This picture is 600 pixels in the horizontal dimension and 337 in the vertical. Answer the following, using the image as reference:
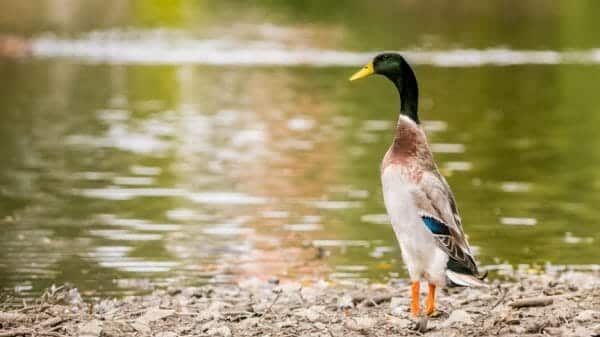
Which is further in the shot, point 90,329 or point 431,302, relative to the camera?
point 431,302

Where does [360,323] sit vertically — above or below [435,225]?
below

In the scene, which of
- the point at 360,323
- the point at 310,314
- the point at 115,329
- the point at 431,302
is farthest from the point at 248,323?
the point at 431,302

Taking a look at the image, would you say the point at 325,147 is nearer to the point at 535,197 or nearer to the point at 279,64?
the point at 535,197

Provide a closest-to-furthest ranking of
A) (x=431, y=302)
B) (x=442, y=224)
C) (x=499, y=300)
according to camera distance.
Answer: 1. (x=442, y=224)
2. (x=431, y=302)
3. (x=499, y=300)

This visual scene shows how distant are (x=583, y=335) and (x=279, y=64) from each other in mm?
55470

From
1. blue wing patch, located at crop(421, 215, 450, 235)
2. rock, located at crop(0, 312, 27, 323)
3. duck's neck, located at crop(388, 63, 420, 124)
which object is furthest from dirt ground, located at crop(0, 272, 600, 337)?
duck's neck, located at crop(388, 63, 420, 124)

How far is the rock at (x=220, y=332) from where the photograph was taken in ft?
42.5

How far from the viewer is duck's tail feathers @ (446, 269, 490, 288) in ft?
41.3

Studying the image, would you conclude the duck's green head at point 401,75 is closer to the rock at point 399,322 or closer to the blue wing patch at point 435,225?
the blue wing patch at point 435,225

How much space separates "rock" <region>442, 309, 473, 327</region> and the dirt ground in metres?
0.01

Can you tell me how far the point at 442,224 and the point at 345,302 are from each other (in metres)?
2.62

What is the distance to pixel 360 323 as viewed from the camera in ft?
42.5

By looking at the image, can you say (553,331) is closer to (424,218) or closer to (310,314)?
(424,218)

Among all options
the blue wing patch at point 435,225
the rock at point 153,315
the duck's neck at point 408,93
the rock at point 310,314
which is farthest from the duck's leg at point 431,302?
the rock at point 153,315
